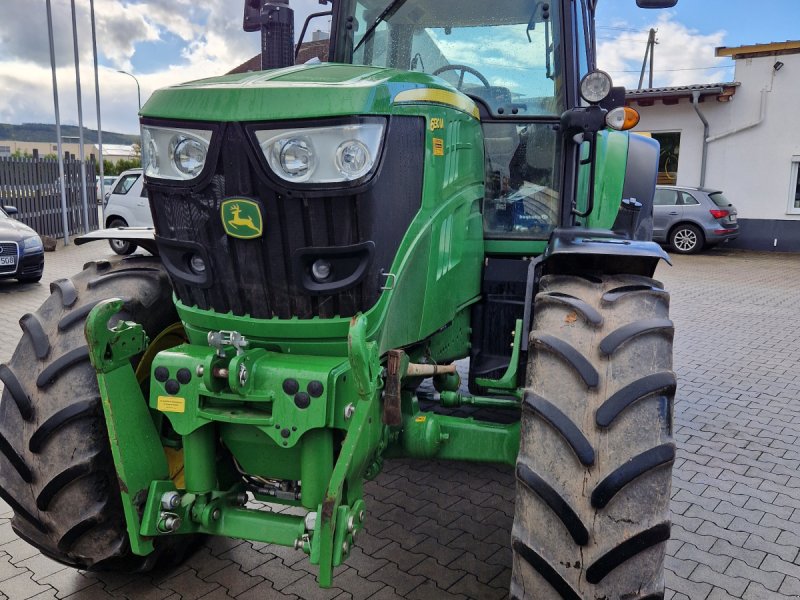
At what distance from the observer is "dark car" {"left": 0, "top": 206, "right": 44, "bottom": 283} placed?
11086mm

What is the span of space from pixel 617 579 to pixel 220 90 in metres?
2.02

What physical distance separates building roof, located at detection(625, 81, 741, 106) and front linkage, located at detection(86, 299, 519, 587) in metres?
17.2

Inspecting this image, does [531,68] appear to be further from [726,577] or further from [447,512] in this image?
[726,577]

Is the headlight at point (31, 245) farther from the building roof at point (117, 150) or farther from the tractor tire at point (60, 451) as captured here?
the building roof at point (117, 150)

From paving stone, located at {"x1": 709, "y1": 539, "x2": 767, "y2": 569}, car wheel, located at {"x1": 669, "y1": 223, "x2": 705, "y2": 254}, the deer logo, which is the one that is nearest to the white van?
car wheel, located at {"x1": 669, "y1": 223, "x2": 705, "y2": 254}

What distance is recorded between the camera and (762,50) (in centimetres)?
1753

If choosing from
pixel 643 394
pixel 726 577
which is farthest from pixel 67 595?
pixel 726 577

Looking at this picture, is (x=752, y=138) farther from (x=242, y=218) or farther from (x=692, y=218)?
(x=242, y=218)

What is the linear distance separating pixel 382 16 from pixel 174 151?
1.79m

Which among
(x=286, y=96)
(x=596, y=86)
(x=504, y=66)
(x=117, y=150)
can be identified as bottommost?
(x=286, y=96)

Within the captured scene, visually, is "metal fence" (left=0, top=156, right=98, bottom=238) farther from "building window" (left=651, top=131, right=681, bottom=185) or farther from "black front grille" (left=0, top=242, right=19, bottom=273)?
"building window" (left=651, top=131, right=681, bottom=185)

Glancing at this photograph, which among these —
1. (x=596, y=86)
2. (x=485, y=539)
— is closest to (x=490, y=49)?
(x=596, y=86)

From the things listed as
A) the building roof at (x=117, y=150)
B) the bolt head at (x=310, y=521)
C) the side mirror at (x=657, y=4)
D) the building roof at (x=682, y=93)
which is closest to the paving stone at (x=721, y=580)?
the bolt head at (x=310, y=521)

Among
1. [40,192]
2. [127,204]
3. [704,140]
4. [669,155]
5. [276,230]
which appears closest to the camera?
[276,230]
